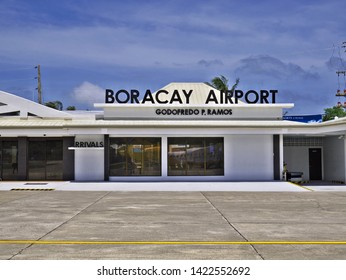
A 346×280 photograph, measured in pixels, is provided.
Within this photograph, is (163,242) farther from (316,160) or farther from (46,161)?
(316,160)

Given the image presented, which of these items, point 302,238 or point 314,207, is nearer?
point 302,238

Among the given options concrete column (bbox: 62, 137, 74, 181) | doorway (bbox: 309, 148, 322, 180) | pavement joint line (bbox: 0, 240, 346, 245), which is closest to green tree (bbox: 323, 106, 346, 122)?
doorway (bbox: 309, 148, 322, 180)

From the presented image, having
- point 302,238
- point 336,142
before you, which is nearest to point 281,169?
point 336,142

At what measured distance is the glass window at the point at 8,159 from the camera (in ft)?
93.9

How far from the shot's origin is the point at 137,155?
28.0 m

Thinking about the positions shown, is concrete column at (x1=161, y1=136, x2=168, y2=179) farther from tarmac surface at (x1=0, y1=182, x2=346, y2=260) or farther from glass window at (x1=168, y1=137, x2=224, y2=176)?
tarmac surface at (x1=0, y1=182, x2=346, y2=260)

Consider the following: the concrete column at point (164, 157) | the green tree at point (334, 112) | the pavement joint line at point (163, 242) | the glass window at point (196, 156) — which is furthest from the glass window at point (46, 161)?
the green tree at point (334, 112)

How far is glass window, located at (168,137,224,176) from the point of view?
28094 mm

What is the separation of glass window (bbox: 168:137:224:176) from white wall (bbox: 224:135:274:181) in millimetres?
632

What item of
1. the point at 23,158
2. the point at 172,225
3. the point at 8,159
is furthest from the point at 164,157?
the point at 172,225

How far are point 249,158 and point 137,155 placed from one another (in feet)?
24.8

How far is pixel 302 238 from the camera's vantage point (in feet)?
33.8
